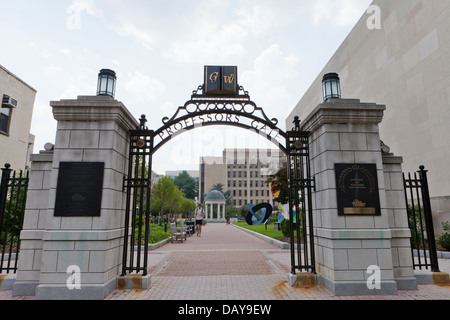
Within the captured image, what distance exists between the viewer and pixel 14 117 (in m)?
14.5

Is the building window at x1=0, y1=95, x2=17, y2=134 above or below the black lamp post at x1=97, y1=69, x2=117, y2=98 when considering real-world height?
above

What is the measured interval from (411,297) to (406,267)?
79 cm

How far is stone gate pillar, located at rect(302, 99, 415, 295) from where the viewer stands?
18.6ft

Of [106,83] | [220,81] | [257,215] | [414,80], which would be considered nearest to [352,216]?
[220,81]

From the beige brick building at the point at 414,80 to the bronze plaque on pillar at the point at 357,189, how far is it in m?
9.64

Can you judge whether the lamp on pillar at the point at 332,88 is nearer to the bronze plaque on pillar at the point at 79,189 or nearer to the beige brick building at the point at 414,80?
the bronze plaque on pillar at the point at 79,189

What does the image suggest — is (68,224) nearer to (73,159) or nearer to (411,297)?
(73,159)

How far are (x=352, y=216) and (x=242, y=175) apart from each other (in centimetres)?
9092

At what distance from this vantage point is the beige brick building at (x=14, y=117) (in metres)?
13.9

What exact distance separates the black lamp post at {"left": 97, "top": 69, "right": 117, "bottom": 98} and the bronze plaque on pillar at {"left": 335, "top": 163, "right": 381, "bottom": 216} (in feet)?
18.6

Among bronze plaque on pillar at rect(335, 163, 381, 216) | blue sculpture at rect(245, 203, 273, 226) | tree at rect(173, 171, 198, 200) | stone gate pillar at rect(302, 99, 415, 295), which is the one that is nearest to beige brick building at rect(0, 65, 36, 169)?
stone gate pillar at rect(302, 99, 415, 295)

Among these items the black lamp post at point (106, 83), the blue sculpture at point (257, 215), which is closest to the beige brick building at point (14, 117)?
the black lamp post at point (106, 83)

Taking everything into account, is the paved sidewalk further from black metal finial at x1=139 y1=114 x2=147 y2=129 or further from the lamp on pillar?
the lamp on pillar

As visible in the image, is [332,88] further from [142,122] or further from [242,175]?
[242,175]
